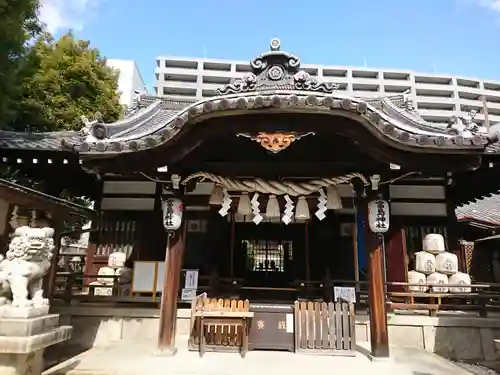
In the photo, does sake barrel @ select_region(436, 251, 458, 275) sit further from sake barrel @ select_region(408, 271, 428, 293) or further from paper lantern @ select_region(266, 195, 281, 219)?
paper lantern @ select_region(266, 195, 281, 219)

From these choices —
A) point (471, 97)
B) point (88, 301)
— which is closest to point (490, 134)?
point (88, 301)

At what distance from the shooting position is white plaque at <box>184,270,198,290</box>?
9.68 meters

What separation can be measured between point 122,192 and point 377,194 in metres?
7.44

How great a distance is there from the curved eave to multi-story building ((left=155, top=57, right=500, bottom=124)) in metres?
71.4

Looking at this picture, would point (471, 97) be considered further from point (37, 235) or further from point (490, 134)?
point (37, 235)

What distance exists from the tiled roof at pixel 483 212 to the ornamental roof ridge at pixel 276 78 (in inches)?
375

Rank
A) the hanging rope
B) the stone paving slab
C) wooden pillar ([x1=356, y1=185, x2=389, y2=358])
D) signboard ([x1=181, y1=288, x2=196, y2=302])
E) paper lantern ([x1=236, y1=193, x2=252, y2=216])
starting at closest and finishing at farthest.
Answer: the stone paving slab
wooden pillar ([x1=356, y1=185, x2=389, y2=358])
the hanging rope
paper lantern ([x1=236, y1=193, x2=252, y2=216])
signboard ([x1=181, y1=288, x2=196, y2=302])

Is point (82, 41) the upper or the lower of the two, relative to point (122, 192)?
upper

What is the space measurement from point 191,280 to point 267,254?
4074 mm

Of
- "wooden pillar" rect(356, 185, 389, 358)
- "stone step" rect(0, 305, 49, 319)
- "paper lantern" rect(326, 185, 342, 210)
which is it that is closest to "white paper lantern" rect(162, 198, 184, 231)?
"stone step" rect(0, 305, 49, 319)

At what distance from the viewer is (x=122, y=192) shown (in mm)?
10906

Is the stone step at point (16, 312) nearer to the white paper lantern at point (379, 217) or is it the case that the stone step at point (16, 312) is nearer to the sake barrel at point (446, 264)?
the white paper lantern at point (379, 217)

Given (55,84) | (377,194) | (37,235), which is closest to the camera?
(37,235)

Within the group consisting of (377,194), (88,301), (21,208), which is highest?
(377,194)
